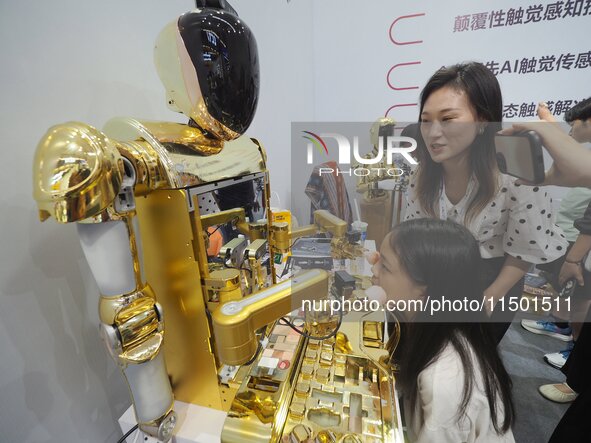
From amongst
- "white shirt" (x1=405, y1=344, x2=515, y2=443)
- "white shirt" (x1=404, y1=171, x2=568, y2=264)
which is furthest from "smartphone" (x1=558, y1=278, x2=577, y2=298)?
"white shirt" (x1=405, y1=344, x2=515, y2=443)

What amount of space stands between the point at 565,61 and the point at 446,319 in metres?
0.77

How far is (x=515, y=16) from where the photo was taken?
2.14 ft

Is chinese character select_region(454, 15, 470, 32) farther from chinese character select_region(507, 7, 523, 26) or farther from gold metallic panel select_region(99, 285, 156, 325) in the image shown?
gold metallic panel select_region(99, 285, 156, 325)

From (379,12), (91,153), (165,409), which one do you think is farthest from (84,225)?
(379,12)

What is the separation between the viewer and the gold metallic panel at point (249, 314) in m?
0.32

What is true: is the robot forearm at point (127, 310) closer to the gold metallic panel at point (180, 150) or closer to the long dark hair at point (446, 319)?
the gold metallic panel at point (180, 150)

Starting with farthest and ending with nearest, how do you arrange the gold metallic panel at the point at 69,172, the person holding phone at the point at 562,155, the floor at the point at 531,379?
the floor at the point at 531,379 → the person holding phone at the point at 562,155 → the gold metallic panel at the point at 69,172

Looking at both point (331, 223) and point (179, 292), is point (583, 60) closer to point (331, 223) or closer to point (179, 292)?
point (331, 223)

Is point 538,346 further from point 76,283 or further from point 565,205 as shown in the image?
point 76,283

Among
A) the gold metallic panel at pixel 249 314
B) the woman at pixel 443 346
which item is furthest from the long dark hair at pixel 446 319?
the gold metallic panel at pixel 249 314

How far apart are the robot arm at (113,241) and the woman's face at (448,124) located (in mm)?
640

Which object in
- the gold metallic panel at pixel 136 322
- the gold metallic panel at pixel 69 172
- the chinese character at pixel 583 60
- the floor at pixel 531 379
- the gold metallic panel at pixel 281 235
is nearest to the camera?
the gold metallic panel at pixel 69 172

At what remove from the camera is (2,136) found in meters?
0.40

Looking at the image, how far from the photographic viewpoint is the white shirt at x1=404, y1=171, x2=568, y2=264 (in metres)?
0.52
